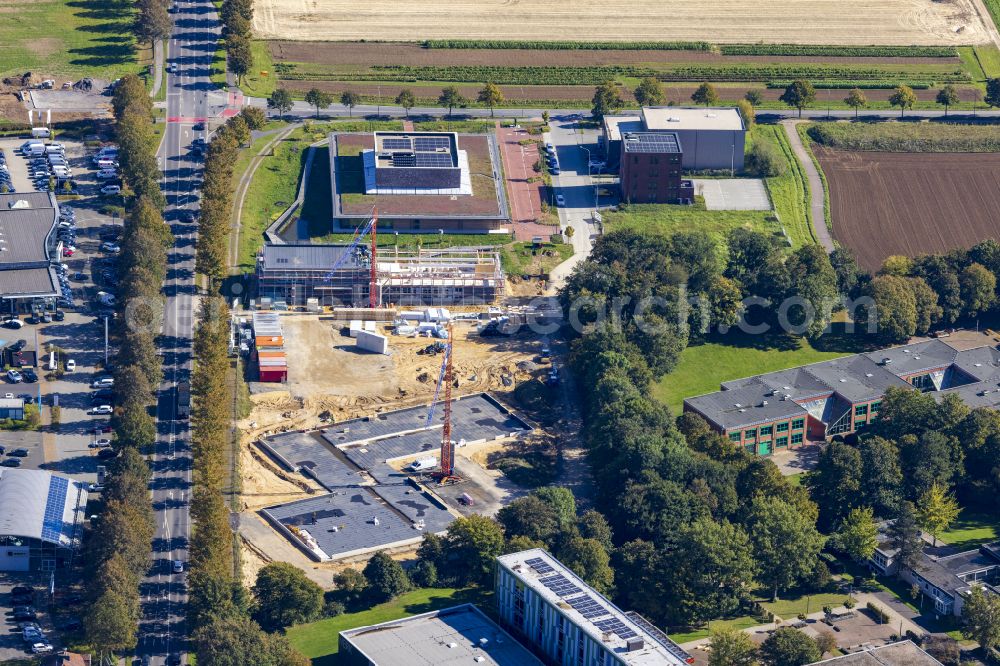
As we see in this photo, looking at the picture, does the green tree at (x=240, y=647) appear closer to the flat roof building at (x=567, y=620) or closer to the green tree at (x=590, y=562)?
the flat roof building at (x=567, y=620)

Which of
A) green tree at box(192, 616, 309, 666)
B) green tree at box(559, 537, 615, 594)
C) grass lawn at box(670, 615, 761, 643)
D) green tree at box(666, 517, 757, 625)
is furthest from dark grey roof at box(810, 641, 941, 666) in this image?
green tree at box(192, 616, 309, 666)

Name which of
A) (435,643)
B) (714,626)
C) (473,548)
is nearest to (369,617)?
(435,643)

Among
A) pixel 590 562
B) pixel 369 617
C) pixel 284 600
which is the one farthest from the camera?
pixel 590 562

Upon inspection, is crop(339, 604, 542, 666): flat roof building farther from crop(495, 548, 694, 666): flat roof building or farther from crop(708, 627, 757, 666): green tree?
crop(708, 627, 757, 666): green tree

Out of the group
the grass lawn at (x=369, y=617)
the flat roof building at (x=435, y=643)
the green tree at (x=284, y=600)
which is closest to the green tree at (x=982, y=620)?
the flat roof building at (x=435, y=643)

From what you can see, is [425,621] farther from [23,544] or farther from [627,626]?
[23,544]

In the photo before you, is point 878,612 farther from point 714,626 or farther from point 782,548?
point 714,626

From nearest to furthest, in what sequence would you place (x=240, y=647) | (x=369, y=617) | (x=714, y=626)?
(x=240, y=647) < (x=369, y=617) < (x=714, y=626)
